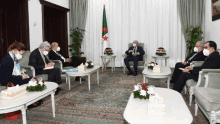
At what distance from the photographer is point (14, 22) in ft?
19.2

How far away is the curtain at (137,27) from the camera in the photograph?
8.04m

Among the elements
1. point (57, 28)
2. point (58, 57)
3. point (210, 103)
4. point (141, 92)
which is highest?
point (57, 28)

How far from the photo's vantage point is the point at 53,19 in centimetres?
838

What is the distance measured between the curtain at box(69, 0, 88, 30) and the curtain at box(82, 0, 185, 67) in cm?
26

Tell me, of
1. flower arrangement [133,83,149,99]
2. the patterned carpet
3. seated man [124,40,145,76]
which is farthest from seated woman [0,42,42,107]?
seated man [124,40,145,76]

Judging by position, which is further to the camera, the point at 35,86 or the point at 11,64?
the point at 11,64

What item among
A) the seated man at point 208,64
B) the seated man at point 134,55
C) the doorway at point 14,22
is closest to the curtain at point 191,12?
the seated man at point 134,55

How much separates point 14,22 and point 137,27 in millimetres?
5251

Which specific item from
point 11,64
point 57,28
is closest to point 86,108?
point 11,64

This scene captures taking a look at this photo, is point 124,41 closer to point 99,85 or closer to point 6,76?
point 99,85

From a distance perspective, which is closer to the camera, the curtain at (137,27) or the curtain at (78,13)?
the curtain at (137,27)

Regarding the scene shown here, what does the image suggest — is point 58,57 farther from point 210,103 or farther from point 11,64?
point 210,103

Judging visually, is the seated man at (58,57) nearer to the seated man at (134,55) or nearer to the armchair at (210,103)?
the seated man at (134,55)

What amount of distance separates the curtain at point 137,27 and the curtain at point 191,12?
1.04 ft
